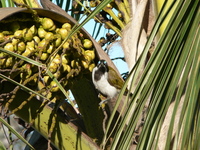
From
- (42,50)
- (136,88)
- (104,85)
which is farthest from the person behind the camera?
(104,85)

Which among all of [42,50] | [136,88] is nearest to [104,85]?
[42,50]

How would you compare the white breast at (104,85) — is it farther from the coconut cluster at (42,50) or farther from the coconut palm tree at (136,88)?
the coconut cluster at (42,50)

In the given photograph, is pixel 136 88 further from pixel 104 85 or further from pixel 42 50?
pixel 104 85

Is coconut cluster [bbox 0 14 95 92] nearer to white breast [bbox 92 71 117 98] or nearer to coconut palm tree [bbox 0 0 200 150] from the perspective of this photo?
coconut palm tree [bbox 0 0 200 150]

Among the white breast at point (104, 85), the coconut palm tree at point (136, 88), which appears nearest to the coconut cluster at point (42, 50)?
the coconut palm tree at point (136, 88)

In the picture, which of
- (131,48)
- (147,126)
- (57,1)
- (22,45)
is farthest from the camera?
(57,1)

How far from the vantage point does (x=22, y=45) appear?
1.37 meters

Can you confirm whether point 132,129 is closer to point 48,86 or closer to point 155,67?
point 155,67

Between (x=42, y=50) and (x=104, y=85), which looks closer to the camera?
(x=42, y=50)

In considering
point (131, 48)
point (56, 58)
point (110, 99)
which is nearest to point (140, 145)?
point (56, 58)

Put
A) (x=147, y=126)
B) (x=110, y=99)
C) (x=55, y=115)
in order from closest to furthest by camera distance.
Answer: (x=147, y=126) < (x=55, y=115) < (x=110, y=99)

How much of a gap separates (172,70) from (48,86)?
2.03ft

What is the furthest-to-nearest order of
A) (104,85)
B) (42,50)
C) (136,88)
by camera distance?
(104,85) < (42,50) < (136,88)

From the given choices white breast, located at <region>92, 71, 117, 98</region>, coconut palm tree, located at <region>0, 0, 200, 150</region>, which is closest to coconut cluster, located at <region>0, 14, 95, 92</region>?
coconut palm tree, located at <region>0, 0, 200, 150</region>
